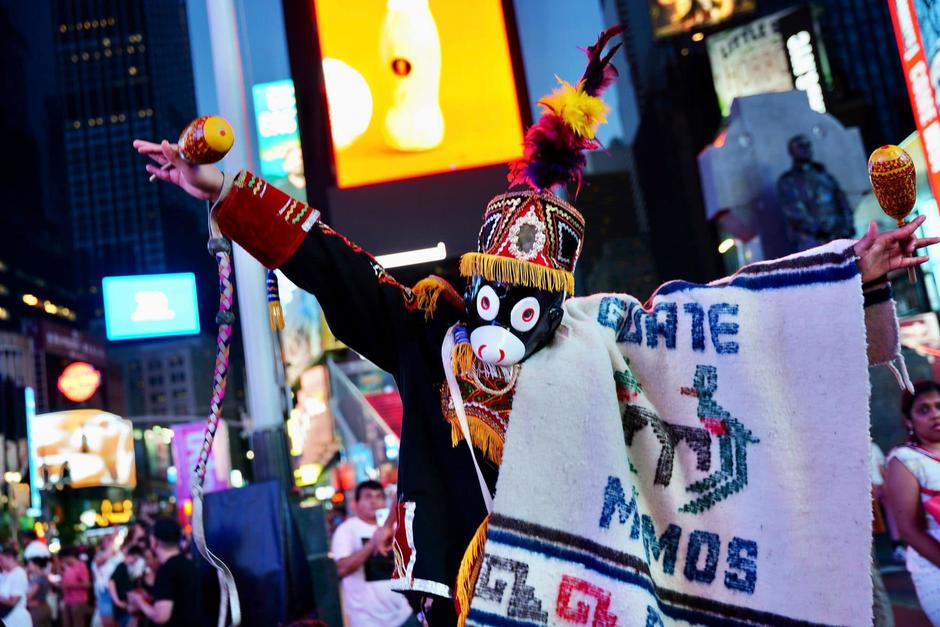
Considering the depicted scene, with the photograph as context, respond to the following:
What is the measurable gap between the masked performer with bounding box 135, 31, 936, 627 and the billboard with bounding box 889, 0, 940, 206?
2469 millimetres

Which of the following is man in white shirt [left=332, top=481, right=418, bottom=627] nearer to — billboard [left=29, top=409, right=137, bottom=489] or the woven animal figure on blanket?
the woven animal figure on blanket

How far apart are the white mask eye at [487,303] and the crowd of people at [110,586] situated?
3.48 m

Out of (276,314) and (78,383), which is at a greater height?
(78,383)

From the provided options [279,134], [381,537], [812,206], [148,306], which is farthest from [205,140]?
[279,134]

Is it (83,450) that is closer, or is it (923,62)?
(923,62)

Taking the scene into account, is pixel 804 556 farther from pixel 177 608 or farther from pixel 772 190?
pixel 772 190

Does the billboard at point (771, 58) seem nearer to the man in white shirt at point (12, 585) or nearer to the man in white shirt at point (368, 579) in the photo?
the man in white shirt at point (368, 579)

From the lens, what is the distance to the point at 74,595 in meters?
10.5

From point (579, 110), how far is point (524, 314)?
595 millimetres

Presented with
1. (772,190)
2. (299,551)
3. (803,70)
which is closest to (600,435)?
(299,551)

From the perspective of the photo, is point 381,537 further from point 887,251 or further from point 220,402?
point 887,251

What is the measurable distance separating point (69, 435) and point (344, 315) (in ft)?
57.0


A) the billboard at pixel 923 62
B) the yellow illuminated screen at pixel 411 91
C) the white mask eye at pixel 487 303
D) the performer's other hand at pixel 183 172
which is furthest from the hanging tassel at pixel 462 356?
the yellow illuminated screen at pixel 411 91

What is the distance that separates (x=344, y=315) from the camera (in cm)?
255
